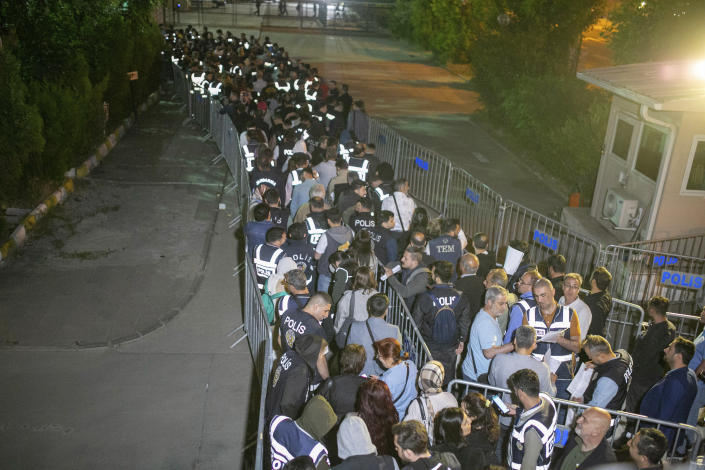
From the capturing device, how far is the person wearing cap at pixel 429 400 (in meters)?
4.97

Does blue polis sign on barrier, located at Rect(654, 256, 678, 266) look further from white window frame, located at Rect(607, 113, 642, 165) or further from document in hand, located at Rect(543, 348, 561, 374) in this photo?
document in hand, located at Rect(543, 348, 561, 374)

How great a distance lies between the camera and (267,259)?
7.49 m

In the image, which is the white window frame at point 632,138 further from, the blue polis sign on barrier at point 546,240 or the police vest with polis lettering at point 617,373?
the police vest with polis lettering at point 617,373

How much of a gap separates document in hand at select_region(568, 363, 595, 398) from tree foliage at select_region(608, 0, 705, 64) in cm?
1221

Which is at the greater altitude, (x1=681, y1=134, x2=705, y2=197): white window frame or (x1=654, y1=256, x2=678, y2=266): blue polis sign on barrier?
(x1=681, y1=134, x2=705, y2=197): white window frame

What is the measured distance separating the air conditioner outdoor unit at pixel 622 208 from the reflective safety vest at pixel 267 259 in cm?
655

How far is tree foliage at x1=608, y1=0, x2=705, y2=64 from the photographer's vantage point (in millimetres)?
15945

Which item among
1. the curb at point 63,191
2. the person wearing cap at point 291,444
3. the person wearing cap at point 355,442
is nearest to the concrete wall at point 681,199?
the person wearing cap at point 355,442

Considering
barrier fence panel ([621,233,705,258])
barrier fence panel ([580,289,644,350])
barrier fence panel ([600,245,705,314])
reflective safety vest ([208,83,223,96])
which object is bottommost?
barrier fence panel ([580,289,644,350])

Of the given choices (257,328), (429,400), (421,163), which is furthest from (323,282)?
(421,163)

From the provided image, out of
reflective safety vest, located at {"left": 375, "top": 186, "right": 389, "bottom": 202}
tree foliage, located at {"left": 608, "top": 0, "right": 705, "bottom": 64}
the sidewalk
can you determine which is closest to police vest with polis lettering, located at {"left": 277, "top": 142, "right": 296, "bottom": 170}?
the sidewalk

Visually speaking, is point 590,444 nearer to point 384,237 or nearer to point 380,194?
point 384,237

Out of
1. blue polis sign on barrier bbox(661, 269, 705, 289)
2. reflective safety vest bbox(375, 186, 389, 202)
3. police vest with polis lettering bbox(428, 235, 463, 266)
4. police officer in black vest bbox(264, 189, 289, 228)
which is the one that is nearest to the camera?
police vest with polis lettering bbox(428, 235, 463, 266)

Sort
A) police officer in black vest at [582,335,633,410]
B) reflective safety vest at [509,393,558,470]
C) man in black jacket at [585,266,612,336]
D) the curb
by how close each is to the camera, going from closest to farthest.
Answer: reflective safety vest at [509,393,558,470] → police officer in black vest at [582,335,633,410] → man in black jacket at [585,266,612,336] → the curb
